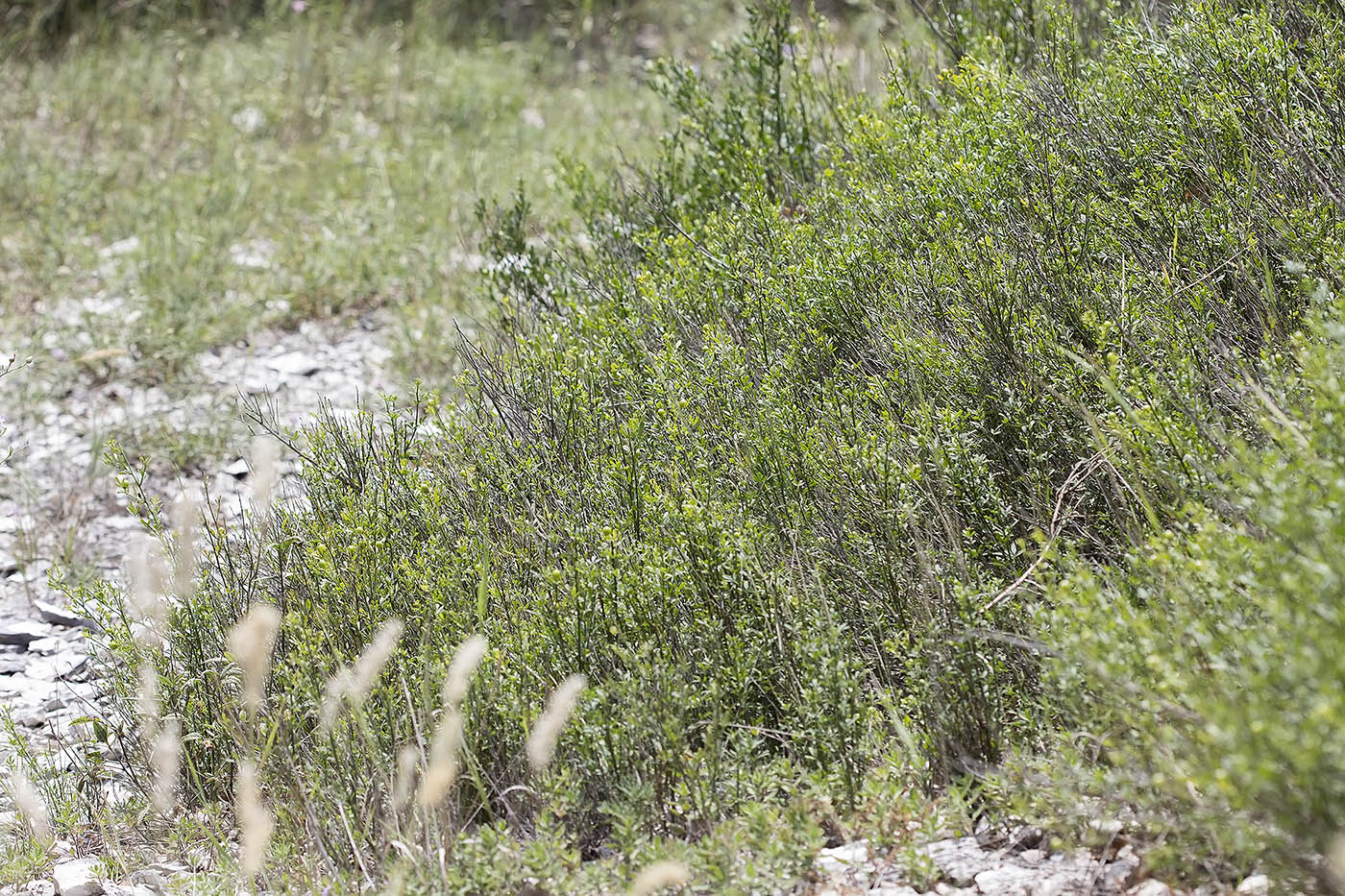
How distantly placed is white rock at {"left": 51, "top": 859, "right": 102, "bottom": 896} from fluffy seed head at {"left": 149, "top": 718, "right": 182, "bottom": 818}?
19 cm

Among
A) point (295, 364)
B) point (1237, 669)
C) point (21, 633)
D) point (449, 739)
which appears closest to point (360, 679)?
point (449, 739)

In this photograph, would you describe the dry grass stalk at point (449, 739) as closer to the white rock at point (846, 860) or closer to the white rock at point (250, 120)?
the white rock at point (846, 860)

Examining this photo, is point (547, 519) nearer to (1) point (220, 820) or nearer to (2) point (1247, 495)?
(1) point (220, 820)

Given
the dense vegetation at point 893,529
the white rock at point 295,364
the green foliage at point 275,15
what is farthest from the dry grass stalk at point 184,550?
the green foliage at point 275,15

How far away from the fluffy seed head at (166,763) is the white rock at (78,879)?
0.19 metres

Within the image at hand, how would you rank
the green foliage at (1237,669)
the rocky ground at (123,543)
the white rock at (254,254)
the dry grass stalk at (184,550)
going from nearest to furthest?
1. the green foliage at (1237,669)
2. the rocky ground at (123,543)
3. the dry grass stalk at (184,550)
4. the white rock at (254,254)

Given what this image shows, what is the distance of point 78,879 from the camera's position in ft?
8.53

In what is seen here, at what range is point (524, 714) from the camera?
94.7 inches

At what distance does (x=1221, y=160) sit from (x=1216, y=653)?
1.74m

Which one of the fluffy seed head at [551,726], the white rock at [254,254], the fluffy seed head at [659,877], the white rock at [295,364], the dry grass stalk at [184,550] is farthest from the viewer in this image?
the white rock at [254,254]

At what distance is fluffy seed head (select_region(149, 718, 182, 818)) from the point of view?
2160 mm

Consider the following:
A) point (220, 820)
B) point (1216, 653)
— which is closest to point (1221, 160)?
point (1216, 653)

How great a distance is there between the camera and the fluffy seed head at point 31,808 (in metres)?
2.35

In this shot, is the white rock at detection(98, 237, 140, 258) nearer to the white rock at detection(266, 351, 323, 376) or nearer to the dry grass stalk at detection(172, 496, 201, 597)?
the white rock at detection(266, 351, 323, 376)
